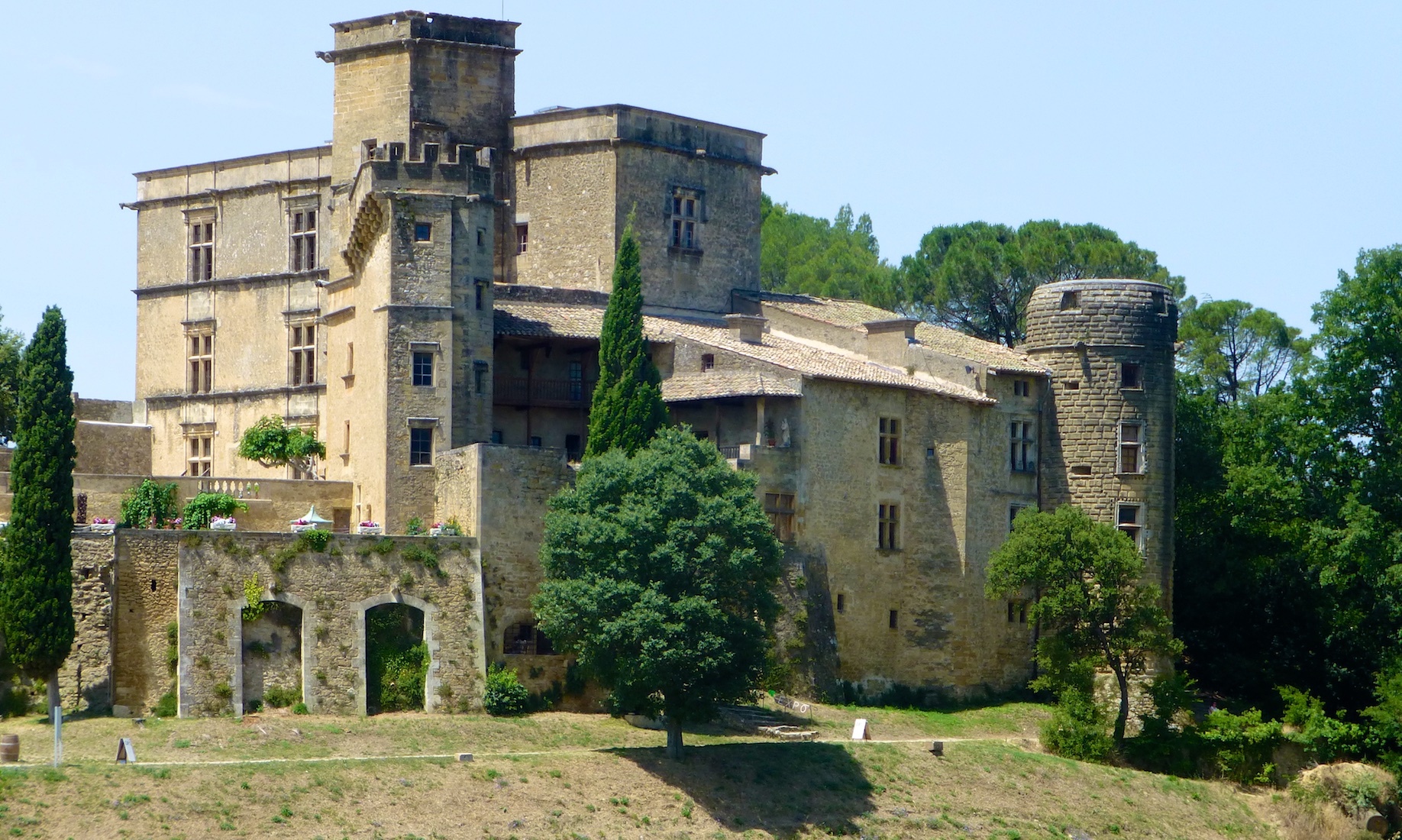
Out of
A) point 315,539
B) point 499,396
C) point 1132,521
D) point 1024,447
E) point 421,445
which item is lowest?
point 315,539

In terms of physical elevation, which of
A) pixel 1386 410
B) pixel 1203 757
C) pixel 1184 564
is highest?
pixel 1386 410

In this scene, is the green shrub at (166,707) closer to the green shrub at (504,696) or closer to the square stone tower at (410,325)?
the green shrub at (504,696)

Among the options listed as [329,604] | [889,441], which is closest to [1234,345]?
[889,441]

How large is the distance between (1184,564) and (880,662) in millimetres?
11421

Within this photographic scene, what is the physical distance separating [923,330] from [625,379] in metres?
13.9

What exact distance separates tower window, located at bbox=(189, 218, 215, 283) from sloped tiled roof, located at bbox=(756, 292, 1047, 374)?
57.0 feet

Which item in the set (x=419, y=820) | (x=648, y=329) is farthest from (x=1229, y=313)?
(x=419, y=820)

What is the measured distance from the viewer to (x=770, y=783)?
156ft

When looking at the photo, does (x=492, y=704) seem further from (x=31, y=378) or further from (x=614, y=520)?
(x=31, y=378)

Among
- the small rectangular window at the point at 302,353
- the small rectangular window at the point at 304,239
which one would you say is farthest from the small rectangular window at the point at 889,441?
the small rectangular window at the point at 304,239

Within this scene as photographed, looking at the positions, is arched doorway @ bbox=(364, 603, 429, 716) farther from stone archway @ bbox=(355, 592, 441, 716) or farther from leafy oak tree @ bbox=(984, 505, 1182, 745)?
leafy oak tree @ bbox=(984, 505, 1182, 745)

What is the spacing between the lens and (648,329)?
60.4 m

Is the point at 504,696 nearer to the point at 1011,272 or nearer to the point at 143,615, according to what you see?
the point at 143,615

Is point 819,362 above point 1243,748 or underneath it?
above
